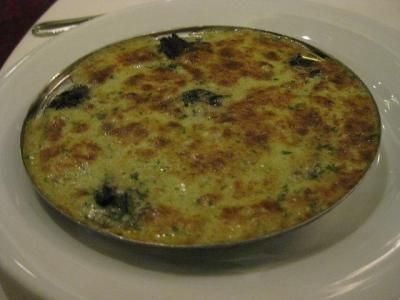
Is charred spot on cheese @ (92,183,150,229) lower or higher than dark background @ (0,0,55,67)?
higher

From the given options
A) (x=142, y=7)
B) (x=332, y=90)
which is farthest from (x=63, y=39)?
(x=332, y=90)

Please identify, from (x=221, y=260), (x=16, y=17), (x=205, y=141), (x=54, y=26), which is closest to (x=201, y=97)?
(x=205, y=141)

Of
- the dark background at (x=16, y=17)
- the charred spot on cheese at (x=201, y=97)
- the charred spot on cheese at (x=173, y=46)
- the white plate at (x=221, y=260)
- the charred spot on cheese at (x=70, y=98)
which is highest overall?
the charred spot on cheese at (x=173, y=46)

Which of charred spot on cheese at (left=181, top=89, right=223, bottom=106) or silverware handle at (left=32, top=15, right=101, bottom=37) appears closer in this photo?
charred spot on cheese at (left=181, top=89, right=223, bottom=106)

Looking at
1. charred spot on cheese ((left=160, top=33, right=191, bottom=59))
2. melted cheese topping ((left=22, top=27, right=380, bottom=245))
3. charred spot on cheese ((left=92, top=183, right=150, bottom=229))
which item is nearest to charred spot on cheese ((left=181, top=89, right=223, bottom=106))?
melted cheese topping ((left=22, top=27, right=380, bottom=245))

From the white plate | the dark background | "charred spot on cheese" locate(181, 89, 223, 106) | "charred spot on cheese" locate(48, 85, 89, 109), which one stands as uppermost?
"charred spot on cheese" locate(181, 89, 223, 106)

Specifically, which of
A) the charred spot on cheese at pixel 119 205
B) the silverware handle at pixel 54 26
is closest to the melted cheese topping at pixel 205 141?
the charred spot on cheese at pixel 119 205

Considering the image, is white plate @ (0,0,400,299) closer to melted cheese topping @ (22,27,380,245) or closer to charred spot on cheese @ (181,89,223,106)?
melted cheese topping @ (22,27,380,245)

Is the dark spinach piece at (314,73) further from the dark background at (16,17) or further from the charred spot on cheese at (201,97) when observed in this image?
the dark background at (16,17)
